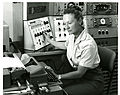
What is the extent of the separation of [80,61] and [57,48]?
578 millimetres

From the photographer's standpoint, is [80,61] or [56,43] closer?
[80,61]

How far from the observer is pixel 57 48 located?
265cm

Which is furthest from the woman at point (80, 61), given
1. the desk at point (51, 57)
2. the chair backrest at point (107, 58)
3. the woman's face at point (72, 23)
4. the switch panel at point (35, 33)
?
the switch panel at point (35, 33)

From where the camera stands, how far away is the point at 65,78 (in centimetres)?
207

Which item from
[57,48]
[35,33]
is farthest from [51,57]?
[35,33]

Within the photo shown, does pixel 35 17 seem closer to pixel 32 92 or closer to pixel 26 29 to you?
pixel 26 29

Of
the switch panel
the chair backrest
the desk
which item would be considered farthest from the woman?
the switch panel

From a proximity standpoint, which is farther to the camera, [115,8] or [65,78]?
[115,8]

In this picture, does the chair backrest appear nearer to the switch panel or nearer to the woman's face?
the woman's face

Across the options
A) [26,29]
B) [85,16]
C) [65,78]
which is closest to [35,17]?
[26,29]

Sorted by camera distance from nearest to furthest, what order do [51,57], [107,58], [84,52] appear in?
1. [84,52]
2. [107,58]
3. [51,57]

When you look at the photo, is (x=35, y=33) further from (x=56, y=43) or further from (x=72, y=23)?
(x=72, y=23)

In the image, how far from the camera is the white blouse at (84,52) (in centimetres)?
209

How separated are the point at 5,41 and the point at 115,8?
57.0 inches
